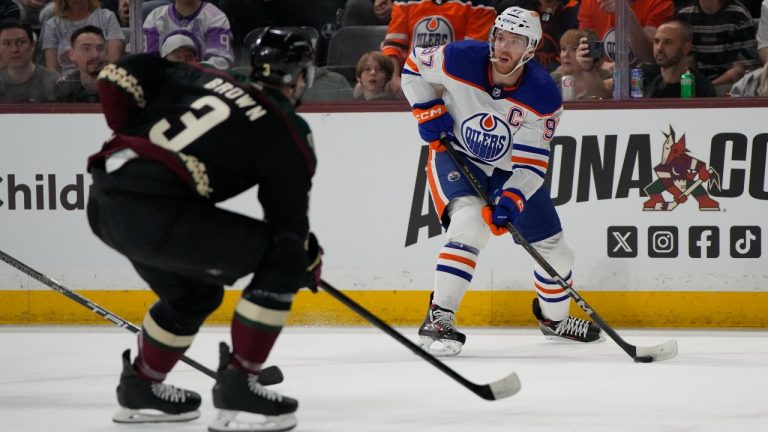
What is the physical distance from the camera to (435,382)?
370cm

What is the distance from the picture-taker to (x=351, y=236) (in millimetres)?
5133

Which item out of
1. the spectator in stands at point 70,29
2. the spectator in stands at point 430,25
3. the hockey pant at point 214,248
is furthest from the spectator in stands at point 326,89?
the hockey pant at point 214,248

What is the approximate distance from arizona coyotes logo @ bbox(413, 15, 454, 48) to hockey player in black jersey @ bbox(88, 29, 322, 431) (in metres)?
2.46

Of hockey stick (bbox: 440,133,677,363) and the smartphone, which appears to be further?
the smartphone

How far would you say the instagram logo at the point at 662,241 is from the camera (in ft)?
16.5

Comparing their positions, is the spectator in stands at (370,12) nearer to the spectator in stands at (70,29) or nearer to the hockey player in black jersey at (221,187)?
the spectator in stands at (70,29)

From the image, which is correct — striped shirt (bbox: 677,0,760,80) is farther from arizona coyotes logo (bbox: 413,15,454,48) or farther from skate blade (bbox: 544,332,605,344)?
skate blade (bbox: 544,332,605,344)

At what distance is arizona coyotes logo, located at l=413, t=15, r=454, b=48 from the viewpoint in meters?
5.25

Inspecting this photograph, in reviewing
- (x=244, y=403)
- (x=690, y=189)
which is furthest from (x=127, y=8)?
(x=244, y=403)

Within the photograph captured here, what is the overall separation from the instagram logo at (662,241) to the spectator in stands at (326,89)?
144 centimetres

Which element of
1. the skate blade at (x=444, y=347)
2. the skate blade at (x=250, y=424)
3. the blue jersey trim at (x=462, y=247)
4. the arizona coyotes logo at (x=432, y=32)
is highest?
the arizona coyotes logo at (x=432, y=32)

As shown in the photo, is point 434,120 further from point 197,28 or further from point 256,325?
point 256,325

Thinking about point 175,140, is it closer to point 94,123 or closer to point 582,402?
point 582,402

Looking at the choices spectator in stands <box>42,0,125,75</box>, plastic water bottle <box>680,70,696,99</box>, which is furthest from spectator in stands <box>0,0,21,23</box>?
plastic water bottle <box>680,70,696,99</box>
